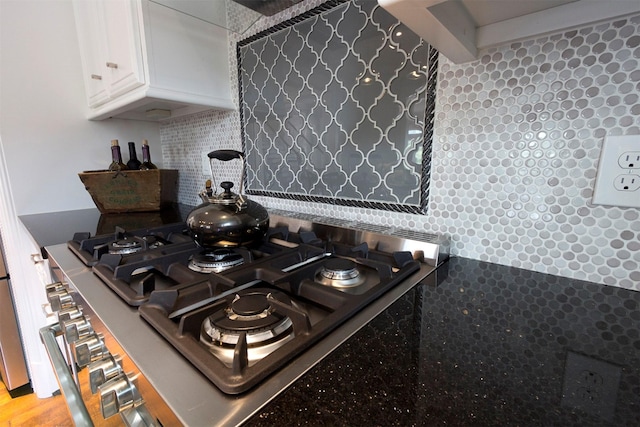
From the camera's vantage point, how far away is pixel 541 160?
0.64m

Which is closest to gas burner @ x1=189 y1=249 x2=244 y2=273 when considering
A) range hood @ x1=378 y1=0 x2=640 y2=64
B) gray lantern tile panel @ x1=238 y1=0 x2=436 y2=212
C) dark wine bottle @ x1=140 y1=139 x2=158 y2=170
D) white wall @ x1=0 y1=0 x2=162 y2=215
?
gray lantern tile panel @ x1=238 y1=0 x2=436 y2=212

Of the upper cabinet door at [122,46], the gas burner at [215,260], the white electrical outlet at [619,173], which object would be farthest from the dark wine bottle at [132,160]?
the white electrical outlet at [619,173]

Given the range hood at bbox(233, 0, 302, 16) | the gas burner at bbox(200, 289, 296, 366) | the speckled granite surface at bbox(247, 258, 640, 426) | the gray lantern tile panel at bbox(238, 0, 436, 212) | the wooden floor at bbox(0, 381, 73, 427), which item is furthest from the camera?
the wooden floor at bbox(0, 381, 73, 427)

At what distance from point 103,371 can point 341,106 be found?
832 mm

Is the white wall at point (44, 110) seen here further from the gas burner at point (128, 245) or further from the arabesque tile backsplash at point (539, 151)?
the arabesque tile backsplash at point (539, 151)

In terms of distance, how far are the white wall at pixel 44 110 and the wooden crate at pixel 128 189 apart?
191 millimetres

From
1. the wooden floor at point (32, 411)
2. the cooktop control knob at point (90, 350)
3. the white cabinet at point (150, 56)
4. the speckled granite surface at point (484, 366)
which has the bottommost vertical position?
the wooden floor at point (32, 411)

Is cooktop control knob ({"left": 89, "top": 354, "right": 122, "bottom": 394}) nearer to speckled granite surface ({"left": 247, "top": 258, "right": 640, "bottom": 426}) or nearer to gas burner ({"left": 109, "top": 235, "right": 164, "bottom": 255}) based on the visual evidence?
speckled granite surface ({"left": 247, "top": 258, "right": 640, "bottom": 426})

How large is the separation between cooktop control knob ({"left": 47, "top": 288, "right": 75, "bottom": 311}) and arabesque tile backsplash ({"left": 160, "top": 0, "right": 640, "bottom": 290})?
2.85 ft

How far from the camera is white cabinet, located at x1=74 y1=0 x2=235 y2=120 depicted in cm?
101

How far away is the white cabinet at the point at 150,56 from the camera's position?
1.01 m

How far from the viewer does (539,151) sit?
64 cm

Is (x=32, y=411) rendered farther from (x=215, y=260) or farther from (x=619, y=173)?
(x=619, y=173)

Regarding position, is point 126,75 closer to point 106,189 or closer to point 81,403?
point 106,189
